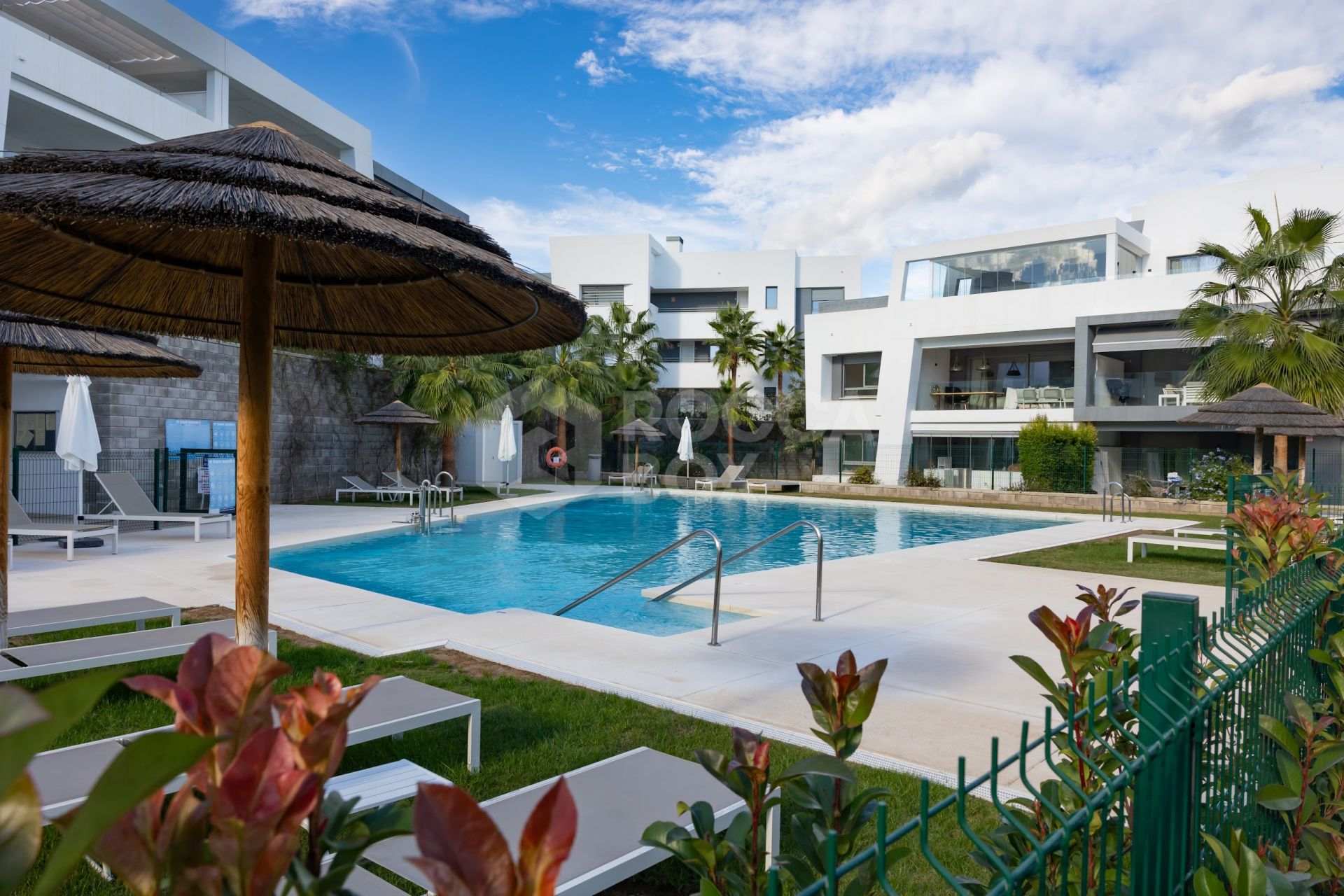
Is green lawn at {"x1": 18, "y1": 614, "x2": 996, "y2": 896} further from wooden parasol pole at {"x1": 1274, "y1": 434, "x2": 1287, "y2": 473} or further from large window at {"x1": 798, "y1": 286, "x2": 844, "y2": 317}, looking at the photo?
large window at {"x1": 798, "y1": 286, "x2": 844, "y2": 317}

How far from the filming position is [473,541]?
15812 millimetres

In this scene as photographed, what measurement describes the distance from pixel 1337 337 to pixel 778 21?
14735 mm

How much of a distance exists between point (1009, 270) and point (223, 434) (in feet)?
76.0

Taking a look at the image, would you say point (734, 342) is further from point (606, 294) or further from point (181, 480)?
point (181, 480)

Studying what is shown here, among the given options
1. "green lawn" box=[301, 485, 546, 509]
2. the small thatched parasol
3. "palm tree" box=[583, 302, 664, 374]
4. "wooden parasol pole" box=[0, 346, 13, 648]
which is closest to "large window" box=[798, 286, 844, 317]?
"palm tree" box=[583, 302, 664, 374]

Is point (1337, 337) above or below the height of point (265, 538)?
above

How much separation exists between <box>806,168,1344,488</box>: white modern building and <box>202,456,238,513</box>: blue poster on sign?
66.5ft

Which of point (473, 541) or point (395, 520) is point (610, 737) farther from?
point (395, 520)

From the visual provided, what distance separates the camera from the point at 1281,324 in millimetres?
19125

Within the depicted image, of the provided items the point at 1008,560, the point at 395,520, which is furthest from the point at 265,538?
the point at 395,520

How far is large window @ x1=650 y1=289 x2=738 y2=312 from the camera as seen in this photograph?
43938mm

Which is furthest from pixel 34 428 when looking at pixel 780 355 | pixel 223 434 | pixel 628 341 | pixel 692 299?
pixel 692 299

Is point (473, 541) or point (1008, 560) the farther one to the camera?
point (473, 541)

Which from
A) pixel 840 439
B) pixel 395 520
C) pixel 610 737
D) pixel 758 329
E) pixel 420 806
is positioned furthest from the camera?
pixel 758 329
